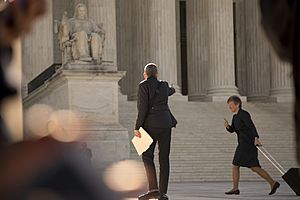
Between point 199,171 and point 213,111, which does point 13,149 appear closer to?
point 199,171

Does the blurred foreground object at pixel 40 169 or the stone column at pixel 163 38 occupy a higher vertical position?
the stone column at pixel 163 38

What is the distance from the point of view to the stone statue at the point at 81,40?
2128 centimetres

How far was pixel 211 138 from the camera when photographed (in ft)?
84.1

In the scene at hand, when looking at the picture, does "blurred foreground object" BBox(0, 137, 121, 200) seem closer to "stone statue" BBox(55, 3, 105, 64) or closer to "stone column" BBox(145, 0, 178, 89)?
"stone statue" BBox(55, 3, 105, 64)

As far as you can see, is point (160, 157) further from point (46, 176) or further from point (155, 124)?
point (46, 176)

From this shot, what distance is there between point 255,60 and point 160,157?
93.7 feet

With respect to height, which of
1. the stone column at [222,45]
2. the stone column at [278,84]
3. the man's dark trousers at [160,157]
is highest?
the stone column at [222,45]

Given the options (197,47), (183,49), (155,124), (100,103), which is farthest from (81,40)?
(183,49)

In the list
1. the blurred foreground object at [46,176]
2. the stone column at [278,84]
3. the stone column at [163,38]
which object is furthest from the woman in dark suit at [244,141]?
the stone column at [278,84]

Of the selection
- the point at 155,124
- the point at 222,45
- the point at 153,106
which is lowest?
the point at 155,124

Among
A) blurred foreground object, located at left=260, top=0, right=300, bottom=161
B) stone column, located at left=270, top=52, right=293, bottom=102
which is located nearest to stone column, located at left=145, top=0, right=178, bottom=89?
stone column, located at left=270, top=52, right=293, bottom=102

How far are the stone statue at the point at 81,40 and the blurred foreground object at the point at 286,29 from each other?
65.4 feet

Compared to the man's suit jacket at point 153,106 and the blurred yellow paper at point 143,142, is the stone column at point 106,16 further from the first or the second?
the blurred yellow paper at point 143,142

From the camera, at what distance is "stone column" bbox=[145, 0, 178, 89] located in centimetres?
3278
